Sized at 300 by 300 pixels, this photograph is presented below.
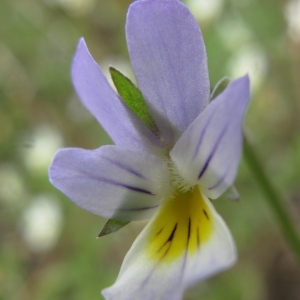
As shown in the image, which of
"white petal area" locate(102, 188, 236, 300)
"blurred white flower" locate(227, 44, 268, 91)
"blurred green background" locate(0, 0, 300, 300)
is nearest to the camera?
"white petal area" locate(102, 188, 236, 300)

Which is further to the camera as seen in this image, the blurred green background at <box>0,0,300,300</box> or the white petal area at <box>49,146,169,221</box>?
the blurred green background at <box>0,0,300,300</box>

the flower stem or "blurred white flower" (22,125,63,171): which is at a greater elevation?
"blurred white flower" (22,125,63,171)

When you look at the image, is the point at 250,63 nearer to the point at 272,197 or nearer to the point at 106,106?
the point at 272,197

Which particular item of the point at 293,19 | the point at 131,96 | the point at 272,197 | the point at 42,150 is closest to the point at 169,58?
the point at 131,96

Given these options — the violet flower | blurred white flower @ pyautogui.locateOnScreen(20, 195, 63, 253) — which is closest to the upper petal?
the violet flower

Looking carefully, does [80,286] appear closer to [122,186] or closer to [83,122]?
[83,122]

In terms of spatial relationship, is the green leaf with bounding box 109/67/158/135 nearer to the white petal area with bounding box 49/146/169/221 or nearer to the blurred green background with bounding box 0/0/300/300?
the white petal area with bounding box 49/146/169/221

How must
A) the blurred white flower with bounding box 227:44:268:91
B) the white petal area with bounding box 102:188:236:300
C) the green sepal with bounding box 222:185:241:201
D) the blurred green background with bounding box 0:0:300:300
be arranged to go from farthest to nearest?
the blurred white flower with bounding box 227:44:268:91
the blurred green background with bounding box 0:0:300:300
the green sepal with bounding box 222:185:241:201
the white petal area with bounding box 102:188:236:300
